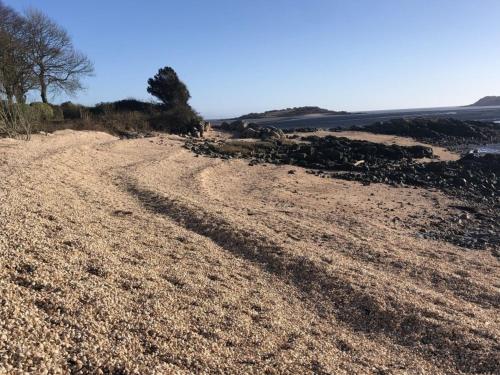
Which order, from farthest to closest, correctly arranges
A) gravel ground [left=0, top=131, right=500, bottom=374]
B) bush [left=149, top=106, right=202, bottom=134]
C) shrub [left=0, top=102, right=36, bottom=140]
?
bush [left=149, top=106, right=202, bottom=134] → shrub [left=0, top=102, right=36, bottom=140] → gravel ground [left=0, top=131, right=500, bottom=374]

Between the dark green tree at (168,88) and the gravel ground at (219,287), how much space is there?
2735 centimetres

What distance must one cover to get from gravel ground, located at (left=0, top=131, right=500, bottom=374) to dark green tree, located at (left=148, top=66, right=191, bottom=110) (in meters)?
27.3

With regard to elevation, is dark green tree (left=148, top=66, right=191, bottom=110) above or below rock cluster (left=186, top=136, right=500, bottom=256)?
above

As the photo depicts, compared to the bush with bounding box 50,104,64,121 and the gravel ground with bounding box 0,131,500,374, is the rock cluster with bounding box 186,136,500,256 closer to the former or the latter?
A: the gravel ground with bounding box 0,131,500,374

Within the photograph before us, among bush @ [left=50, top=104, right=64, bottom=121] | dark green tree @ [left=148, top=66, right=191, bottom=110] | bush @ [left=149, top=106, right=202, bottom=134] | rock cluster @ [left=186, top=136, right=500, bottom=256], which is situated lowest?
rock cluster @ [left=186, top=136, right=500, bottom=256]

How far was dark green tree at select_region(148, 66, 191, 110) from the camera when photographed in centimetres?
3966

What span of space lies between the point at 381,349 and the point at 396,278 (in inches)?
102

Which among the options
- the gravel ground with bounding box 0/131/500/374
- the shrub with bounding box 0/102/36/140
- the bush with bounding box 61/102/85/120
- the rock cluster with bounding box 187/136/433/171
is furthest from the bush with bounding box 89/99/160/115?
the gravel ground with bounding box 0/131/500/374

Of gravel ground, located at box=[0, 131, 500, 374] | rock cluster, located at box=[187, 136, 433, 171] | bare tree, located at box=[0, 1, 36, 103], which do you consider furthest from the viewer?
bare tree, located at box=[0, 1, 36, 103]

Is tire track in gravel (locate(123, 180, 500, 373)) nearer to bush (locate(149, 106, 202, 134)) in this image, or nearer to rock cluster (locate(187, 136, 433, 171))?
rock cluster (locate(187, 136, 433, 171))

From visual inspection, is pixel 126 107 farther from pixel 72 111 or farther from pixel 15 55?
pixel 15 55

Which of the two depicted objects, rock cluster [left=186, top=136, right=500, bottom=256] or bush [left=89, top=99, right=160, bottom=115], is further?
bush [left=89, top=99, right=160, bottom=115]

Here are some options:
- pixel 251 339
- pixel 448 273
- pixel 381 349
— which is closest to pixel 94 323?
pixel 251 339

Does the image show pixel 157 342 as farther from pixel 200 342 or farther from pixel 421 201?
pixel 421 201
